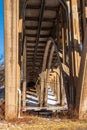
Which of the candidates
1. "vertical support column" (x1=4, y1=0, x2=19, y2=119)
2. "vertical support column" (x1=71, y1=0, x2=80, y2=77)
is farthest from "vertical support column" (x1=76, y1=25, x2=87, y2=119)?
"vertical support column" (x1=4, y1=0, x2=19, y2=119)

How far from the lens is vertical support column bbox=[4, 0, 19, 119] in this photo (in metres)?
18.1

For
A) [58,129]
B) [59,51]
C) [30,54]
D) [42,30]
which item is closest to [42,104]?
[30,54]

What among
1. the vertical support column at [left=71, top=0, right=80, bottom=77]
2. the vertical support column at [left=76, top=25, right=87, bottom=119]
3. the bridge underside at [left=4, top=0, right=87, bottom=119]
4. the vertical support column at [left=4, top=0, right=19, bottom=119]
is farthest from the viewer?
the vertical support column at [left=71, top=0, right=80, bottom=77]

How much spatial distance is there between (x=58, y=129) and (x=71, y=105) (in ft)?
25.3

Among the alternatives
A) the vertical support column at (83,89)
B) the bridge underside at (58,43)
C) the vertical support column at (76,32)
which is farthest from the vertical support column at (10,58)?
the vertical support column at (76,32)

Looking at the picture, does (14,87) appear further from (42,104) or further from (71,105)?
(42,104)

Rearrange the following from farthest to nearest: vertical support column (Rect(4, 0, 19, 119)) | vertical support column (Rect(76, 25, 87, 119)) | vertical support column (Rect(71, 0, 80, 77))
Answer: vertical support column (Rect(71, 0, 80, 77)), vertical support column (Rect(76, 25, 87, 119)), vertical support column (Rect(4, 0, 19, 119))

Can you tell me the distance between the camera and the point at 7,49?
721 inches

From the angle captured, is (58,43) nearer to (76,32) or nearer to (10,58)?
(76,32)

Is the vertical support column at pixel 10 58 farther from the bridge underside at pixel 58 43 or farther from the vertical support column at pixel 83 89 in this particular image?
the vertical support column at pixel 83 89

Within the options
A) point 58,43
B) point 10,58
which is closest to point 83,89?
point 10,58

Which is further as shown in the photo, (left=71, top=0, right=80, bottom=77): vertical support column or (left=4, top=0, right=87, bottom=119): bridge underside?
(left=71, top=0, right=80, bottom=77): vertical support column

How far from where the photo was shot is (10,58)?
18.3 m

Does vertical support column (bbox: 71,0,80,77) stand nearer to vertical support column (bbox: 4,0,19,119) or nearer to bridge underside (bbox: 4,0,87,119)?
bridge underside (bbox: 4,0,87,119)
